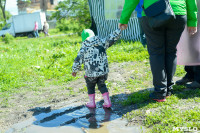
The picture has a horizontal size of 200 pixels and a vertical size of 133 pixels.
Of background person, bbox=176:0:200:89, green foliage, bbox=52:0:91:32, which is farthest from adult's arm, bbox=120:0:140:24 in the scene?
green foliage, bbox=52:0:91:32

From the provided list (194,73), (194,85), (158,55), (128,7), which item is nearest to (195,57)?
(194,73)

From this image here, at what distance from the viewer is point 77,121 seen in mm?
3443

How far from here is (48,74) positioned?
243 inches

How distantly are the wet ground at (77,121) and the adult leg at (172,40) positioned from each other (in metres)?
0.88

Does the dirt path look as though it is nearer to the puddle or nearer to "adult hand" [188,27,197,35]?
the puddle

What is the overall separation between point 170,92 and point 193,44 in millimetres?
833

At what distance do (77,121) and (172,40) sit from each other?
169 centimetres

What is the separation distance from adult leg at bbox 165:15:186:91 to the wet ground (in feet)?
2.90

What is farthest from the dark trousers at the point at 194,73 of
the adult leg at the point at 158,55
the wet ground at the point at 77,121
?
the wet ground at the point at 77,121

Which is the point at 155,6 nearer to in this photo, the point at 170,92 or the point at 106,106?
the point at 170,92

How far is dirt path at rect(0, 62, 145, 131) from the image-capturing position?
3839mm

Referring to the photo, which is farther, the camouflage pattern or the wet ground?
the camouflage pattern

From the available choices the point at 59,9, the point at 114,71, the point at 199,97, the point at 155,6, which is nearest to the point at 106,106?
the point at 199,97

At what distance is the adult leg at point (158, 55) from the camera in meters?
3.29
